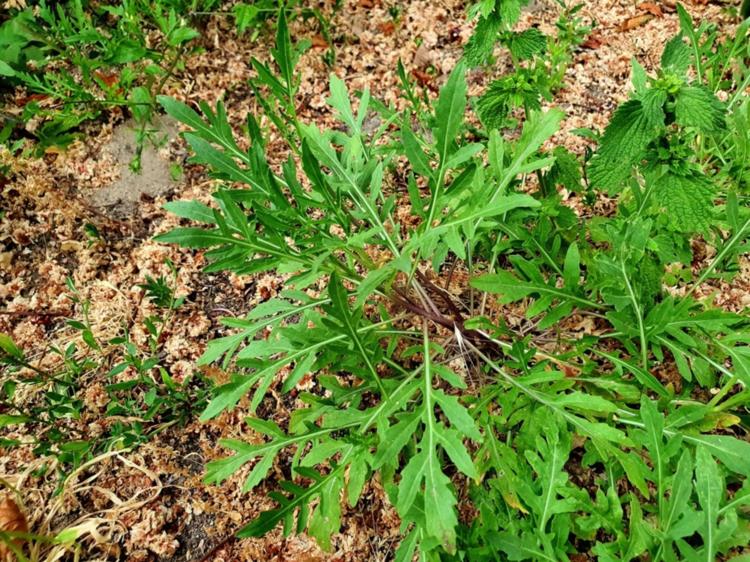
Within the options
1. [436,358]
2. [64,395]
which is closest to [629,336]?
[436,358]

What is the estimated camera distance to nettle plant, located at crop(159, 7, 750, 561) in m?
1.50

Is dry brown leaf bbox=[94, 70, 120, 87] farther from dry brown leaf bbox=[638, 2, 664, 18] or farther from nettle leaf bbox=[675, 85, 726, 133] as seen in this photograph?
dry brown leaf bbox=[638, 2, 664, 18]

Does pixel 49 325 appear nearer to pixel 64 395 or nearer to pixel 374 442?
pixel 64 395

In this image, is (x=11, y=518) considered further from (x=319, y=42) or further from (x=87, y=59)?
(x=319, y=42)

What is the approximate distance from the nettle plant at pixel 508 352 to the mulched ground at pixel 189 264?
0.25 m

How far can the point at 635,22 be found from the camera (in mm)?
2758

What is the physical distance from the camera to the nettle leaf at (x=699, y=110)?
140 centimetres

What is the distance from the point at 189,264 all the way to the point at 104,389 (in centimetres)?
62

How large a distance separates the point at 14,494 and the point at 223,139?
148 cm

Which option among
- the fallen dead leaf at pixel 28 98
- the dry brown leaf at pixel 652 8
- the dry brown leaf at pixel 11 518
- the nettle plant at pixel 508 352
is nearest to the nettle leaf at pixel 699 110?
the nettle plant at pixel 508 352

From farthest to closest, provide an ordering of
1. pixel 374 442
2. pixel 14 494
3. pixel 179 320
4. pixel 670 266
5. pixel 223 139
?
pixel 179 320, pixel 670 266, pixel 14 494, pixel 223 139, pixel 374 442

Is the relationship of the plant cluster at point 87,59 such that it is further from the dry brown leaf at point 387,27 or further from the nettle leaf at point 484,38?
the nettle leaf at point 484,38

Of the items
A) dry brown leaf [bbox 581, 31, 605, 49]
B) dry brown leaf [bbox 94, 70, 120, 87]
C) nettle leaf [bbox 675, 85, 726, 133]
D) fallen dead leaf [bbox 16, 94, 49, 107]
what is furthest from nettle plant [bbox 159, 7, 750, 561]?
fallen dead leaf [bbox 16, 94, 49, 107]

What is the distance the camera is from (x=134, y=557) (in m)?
1.93
